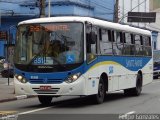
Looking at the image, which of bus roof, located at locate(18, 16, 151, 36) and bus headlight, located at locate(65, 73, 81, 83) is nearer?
bus headlight, located at locate(65, 73, 81, 83)

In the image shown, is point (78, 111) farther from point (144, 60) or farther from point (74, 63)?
point (144, 60)

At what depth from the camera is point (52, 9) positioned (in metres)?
52.7

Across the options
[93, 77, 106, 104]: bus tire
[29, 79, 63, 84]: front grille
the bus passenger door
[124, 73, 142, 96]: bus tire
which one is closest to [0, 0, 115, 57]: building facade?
[124, 73, 142, 96]: bus tire

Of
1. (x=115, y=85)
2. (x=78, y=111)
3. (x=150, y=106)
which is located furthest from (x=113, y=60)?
(x=78, y=111)

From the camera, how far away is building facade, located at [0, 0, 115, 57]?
5159cm

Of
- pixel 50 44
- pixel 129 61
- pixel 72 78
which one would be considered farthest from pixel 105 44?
pixel 129 61

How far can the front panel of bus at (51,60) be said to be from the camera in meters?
16.5

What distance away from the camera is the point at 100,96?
18.2m

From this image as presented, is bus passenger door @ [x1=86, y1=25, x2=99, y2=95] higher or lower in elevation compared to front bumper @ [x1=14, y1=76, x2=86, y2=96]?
higher

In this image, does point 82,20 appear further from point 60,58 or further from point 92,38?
point 60,58

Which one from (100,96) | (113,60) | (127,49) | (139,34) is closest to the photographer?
(100,96)

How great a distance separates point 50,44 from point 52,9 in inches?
1422

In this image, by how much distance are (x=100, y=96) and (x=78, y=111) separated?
2481 millimetres

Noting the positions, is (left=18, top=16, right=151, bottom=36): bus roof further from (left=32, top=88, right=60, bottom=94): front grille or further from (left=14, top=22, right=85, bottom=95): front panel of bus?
(left=32, top=88, right=60, bottom=94): front grille
